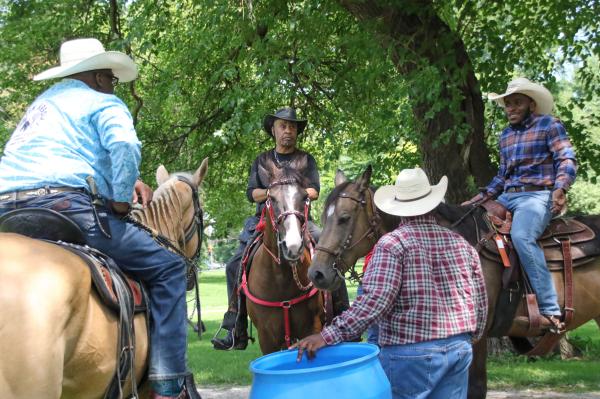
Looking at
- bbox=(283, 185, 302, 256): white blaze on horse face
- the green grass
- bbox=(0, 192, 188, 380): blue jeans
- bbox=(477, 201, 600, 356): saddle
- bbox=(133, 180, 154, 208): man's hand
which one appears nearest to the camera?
bbox=(0, 192, 188, 380): blue jeans

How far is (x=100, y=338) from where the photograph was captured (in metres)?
Answer: 3.54

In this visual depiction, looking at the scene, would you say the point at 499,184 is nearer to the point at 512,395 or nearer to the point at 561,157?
the point at 561,157

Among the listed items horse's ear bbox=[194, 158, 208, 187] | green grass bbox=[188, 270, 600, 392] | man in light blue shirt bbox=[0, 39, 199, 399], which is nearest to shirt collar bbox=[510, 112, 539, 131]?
horse's ear bbox=[194, 158, 208, 187]

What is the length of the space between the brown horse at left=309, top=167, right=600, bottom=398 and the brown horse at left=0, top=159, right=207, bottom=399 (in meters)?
2.18

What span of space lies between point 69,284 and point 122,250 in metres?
0.87

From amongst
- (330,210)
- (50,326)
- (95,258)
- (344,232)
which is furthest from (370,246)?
(50,326)

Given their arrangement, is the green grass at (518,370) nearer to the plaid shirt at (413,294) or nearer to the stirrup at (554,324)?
the stirrup at (554,324)

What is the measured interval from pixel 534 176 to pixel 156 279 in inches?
156

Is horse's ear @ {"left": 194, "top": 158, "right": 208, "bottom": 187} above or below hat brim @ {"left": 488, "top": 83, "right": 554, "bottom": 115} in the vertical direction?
below

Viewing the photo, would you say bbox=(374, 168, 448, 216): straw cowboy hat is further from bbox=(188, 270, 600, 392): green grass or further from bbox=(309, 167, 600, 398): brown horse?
bbox=(188, 270, 600, 392): green grass

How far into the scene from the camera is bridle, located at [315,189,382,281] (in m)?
5.61

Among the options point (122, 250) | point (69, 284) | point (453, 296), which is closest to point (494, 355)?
point (453, 296)

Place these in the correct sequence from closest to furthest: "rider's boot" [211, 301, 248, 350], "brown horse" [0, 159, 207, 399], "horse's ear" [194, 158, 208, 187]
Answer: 1. "brown horse" [0, 159, 207, 399]
2. "horse's ear" [194, 158, 208, 187]
3. "rider's boot" [211, 301, 248, 350]

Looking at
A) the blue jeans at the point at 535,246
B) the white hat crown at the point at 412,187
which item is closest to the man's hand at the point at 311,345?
the white hat crown at the point at 412,187
